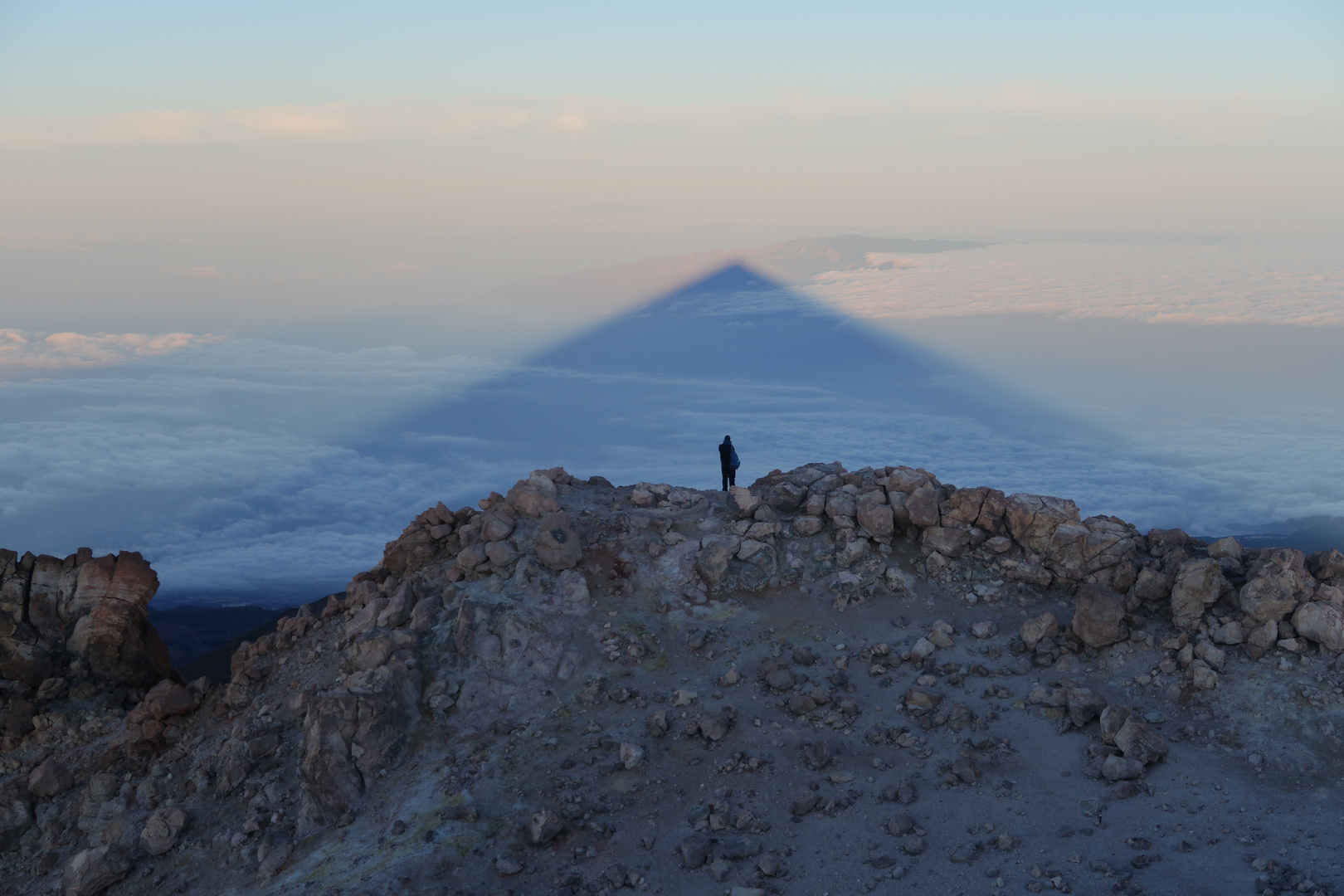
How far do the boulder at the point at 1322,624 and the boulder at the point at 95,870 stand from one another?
17.8 metres

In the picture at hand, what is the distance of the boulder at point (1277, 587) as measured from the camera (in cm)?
1470

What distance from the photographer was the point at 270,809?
555 inches

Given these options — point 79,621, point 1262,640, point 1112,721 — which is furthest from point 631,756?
point 79,621

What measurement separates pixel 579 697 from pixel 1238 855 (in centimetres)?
895

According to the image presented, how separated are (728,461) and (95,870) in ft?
43.1

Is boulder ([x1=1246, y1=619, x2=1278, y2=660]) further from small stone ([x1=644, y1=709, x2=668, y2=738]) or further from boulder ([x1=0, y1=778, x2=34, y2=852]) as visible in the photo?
boulder ([x1=0, y1=778, x2=34, y2=852])

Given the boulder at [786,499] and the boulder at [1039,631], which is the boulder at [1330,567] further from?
the boulder at [786,499]

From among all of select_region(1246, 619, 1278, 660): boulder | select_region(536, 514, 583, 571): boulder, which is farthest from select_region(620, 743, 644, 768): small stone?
select_region(1246, 619, 1278, 660): boulder

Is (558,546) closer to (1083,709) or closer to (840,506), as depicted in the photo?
(840,506)

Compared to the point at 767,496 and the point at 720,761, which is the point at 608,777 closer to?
the point at 720,761

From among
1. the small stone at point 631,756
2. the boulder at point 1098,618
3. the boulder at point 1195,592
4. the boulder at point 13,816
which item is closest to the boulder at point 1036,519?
the boulder at point 1098,618

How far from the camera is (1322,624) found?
14328 mm

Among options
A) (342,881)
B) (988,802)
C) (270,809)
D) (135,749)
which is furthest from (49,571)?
(988,802)

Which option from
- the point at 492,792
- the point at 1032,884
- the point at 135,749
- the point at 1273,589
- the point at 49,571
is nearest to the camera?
the point at 1032,884
